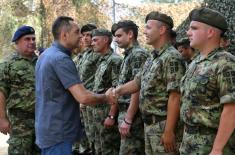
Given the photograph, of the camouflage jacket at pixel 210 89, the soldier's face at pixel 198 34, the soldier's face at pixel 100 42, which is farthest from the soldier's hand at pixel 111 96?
the soldier's face at pixel 100 42

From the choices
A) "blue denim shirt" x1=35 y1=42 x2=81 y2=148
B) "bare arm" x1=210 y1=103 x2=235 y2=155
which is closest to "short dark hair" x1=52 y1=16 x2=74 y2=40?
"blue denim shirt" x1=35 y1=42 x2=81 y2=148

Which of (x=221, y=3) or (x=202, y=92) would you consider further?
(x=221, y=3)

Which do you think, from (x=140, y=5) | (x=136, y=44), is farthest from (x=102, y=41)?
(x=140, y=5)

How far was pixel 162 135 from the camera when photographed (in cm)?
400

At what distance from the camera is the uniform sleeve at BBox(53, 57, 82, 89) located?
3.79 metres

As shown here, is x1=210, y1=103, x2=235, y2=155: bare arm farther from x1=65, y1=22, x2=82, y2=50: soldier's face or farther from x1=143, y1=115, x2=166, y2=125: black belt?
x1=65, y1=22, x2=82, y2=50: soldier's face

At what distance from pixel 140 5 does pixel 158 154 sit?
775 inches

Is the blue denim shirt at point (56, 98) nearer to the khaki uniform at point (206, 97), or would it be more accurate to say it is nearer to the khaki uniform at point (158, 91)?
the khaki uniform at point (158, 91)

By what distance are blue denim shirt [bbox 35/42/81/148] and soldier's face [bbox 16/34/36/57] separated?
4.39ft

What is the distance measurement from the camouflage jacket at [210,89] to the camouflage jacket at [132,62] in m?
1.60

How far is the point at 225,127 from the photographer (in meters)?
2.98

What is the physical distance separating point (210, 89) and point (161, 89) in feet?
3.14

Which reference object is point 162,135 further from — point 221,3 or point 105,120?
point 221,3

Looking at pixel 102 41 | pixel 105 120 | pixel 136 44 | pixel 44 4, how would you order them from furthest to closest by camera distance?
pixel 44 4
pixel 102 41
pixel 105 120
pixel 136 44
